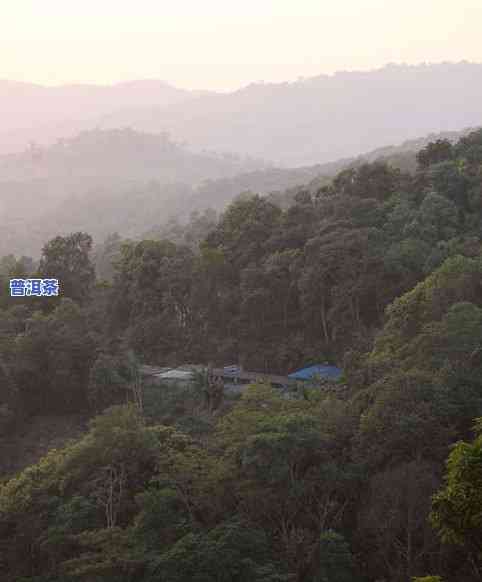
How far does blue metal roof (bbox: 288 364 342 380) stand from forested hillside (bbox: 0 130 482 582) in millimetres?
685

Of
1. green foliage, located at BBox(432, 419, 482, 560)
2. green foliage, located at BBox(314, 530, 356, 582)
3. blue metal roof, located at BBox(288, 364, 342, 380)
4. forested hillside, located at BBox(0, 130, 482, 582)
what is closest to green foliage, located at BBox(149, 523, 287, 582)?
forested hillside, located at BBox(0, 130, 482, 582)

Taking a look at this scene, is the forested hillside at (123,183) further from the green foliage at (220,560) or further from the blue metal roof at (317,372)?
the green foliage at (220,560)

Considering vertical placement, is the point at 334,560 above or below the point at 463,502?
below

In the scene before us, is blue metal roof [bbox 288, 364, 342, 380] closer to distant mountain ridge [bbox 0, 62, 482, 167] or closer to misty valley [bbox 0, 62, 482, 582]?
misty valley [bbox 0, 62, 482, 582]

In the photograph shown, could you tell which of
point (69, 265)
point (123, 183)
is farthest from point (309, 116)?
point (69, 265)

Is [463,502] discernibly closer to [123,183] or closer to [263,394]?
[263,394]

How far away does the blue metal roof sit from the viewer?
803 inches

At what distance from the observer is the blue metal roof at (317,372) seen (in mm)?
20398

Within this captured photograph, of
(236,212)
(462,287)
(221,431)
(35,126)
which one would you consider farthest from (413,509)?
(35,126)

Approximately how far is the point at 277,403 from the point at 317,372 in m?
5.92

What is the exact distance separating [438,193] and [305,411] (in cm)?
1179

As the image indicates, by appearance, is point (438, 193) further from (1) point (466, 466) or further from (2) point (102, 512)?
(1) point (466, 466)

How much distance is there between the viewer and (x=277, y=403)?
14797 mm

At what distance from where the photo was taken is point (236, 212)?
2716 centimetres
